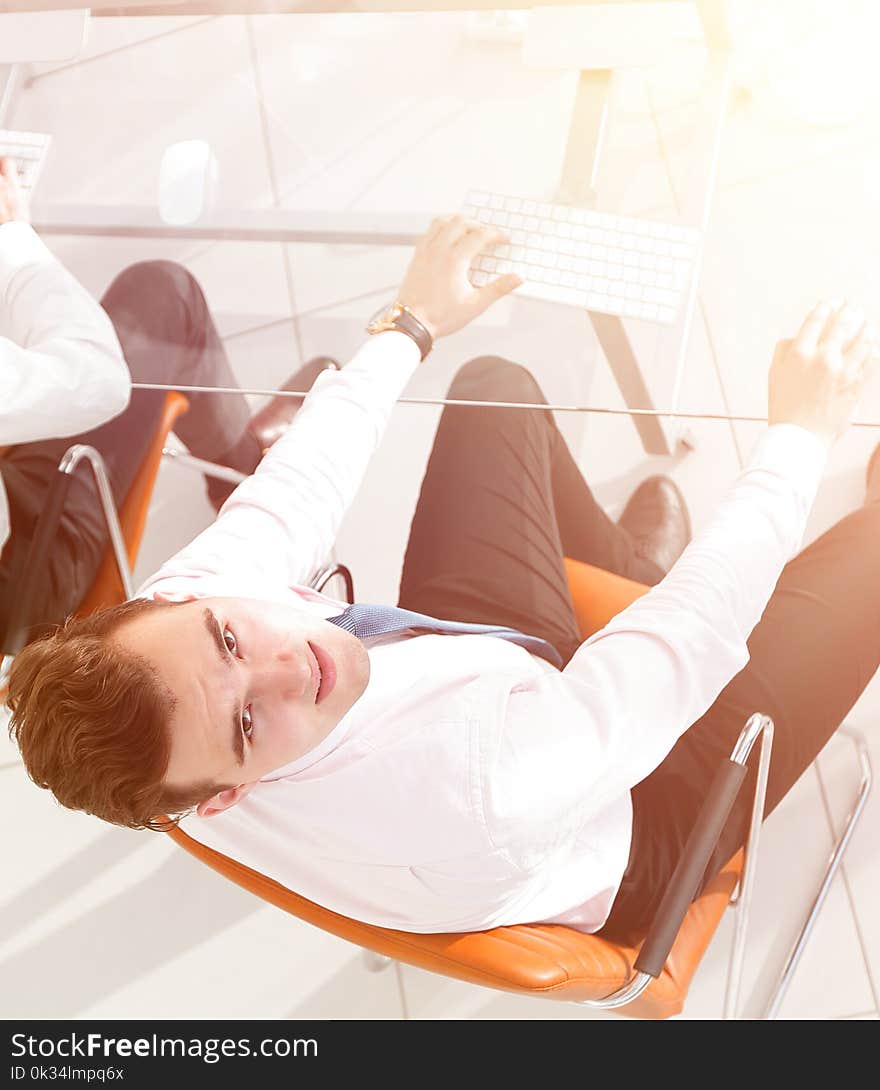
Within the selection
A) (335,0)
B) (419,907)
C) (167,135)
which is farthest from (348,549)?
(419,907)

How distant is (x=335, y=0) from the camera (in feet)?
4.68

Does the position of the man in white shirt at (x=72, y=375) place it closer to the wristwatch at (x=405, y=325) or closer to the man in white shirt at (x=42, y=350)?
the man in white shirt at (x=42, y=350)

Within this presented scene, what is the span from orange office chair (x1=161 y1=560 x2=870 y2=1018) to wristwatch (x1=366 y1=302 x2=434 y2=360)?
1.00 ft

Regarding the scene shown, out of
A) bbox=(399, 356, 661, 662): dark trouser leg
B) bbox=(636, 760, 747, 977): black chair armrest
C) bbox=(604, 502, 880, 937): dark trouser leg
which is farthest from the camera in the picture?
bbox=(399, 356, 661, 662): dark trouser leg

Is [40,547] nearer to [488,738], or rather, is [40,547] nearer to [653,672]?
[488,738]

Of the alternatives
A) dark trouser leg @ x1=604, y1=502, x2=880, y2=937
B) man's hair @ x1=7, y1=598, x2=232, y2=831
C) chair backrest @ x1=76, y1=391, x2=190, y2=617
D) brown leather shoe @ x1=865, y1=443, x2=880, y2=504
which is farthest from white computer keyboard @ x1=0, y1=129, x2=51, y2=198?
brown leather shoe @ x1=865, y1=443, x2=880, y2=504

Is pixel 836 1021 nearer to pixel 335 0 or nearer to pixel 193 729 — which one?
pixel 193 729

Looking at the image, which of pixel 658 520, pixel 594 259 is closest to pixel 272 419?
pixel 658 520

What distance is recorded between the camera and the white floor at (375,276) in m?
1.29

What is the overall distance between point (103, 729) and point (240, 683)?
0.41 feet

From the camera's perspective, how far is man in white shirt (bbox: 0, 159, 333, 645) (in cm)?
133

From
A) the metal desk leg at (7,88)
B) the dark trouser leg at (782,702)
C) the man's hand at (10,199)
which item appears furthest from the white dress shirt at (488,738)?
the metal desk leg at (7,88)

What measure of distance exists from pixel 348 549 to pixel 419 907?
109 centimetres

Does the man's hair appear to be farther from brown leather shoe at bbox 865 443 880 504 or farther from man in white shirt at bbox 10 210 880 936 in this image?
brown leather shoe at bbox 865 443 880 504
